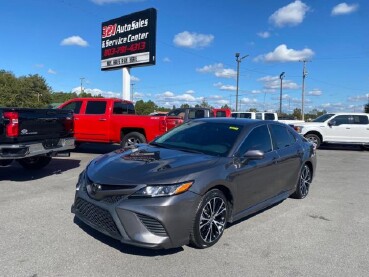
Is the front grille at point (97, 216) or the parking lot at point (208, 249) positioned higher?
the front grille at point (97, 216)

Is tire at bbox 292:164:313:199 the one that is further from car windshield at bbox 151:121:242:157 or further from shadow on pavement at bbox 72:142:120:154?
shadow on pavement at bbox 72:142:120:154

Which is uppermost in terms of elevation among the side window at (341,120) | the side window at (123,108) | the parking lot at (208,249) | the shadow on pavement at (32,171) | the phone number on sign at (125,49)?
the phone number on sign at (125,49)

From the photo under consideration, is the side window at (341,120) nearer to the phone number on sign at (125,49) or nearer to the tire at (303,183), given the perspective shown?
the phone number on sign at (125,49)

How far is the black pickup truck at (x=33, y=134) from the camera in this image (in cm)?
693

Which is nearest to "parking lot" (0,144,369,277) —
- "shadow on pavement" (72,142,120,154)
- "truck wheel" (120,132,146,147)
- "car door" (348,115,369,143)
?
"truck wheel" (120,132,146,147)

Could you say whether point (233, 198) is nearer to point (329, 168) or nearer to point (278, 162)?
point (278, 162)

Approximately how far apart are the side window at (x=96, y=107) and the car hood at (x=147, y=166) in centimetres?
782

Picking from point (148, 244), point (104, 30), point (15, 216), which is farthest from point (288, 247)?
point (104, 30)

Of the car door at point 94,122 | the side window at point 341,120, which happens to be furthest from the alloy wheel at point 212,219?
the side window at point 341,120

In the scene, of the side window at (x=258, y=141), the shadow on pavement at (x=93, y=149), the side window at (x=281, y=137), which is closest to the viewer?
the side window at (x=258, y=141)

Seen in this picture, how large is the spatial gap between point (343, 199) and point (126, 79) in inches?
664

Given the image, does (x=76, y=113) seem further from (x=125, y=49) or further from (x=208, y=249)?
(x=208, y=249)

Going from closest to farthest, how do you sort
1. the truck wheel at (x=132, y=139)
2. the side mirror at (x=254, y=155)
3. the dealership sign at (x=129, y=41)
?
1. the side mirror at (x=254, y=155)
2. the truck wheel at (x=132, y=139)
3. the dealership sign at (x=129, y=41)

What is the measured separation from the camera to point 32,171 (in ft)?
28.9
